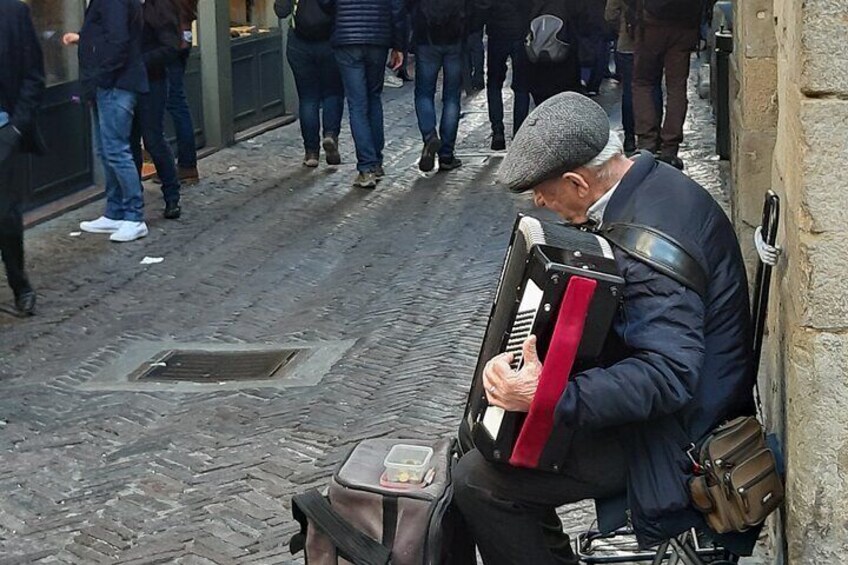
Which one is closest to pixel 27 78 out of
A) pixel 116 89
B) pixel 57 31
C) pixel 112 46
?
pixel 112 46

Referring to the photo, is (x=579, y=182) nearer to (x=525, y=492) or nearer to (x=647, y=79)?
(x=525, y=492)

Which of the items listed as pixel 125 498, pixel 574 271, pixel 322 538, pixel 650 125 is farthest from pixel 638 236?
pixel 650 125

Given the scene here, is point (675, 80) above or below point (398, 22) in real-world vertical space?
below

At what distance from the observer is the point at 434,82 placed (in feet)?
38.0

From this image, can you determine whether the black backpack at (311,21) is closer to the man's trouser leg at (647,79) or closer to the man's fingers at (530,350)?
the man's trouser leg at (647,79)

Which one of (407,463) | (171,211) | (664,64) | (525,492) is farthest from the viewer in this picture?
(664,64)

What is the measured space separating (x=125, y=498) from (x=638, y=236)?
2498 mm

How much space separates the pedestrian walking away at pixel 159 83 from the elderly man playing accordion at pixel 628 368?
6518 millimetres

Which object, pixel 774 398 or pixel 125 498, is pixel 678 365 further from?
pixel 125 498

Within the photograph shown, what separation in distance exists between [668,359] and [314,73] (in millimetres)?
8444

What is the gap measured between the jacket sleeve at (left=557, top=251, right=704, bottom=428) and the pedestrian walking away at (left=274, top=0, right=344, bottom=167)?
26.0 ft

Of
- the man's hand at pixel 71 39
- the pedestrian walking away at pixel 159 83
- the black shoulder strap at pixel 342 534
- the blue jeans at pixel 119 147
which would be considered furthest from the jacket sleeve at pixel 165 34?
the black shoulder strap at pixel 342 534

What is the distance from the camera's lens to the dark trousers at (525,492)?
11.2 feet

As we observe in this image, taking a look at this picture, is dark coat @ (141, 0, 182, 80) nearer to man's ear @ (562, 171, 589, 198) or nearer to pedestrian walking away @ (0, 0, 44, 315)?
pedestrian walking away @ (0, 0, 44, 315)
